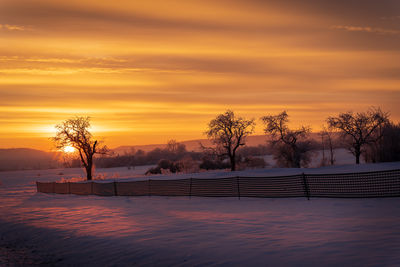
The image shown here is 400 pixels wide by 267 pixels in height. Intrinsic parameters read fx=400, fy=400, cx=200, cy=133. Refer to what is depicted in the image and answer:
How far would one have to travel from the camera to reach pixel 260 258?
9.41 m

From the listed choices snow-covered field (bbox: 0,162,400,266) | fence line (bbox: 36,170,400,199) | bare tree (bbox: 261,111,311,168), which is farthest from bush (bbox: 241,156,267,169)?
snow-covered field (bbox: 0,162,400,266)

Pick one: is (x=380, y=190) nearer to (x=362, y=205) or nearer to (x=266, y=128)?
(x=362, y=205)

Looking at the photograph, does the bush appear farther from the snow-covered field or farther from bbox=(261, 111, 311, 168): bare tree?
the snow-covered field

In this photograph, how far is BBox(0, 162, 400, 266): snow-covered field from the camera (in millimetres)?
9539

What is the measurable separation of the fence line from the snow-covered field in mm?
1945

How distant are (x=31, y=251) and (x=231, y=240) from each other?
6.48 m

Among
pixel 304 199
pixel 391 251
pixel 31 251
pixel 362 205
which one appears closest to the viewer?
pixel 391 251

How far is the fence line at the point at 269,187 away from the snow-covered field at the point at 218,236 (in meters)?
1.95

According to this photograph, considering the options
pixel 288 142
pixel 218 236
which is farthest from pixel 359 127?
pixel 218 236

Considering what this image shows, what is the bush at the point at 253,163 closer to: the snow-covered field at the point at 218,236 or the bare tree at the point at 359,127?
the bare tree at the point at 359,127

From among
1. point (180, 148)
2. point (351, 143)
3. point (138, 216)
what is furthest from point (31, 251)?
point (180, 148)

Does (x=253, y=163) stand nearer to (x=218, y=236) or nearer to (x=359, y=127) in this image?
(x=359, y=127)

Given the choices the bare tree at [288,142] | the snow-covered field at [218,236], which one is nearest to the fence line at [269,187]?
the snow-covered field at [218,236]

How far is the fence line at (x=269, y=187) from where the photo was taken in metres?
20.7
